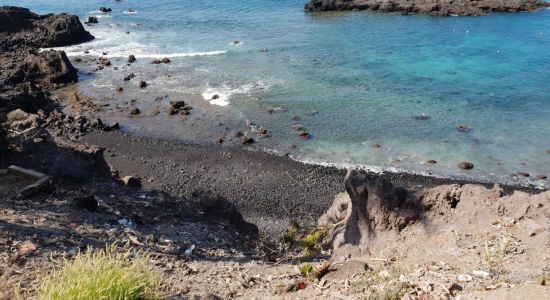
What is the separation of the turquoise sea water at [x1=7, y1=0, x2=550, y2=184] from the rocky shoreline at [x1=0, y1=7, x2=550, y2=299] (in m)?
5.79

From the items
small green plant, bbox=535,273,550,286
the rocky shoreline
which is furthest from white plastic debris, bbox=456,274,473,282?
small green plant, bbox=535,273,550,286

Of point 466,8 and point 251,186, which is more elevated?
point 466,8

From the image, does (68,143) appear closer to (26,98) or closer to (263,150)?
(263,150)

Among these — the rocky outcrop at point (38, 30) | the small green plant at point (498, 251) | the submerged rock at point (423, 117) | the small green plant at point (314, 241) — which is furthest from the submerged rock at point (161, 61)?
the small green plant at point (498, 251)

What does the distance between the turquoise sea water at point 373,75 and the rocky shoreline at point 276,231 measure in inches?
228

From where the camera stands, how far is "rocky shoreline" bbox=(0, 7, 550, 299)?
778 cm

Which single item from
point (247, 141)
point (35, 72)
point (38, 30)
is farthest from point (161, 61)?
point (247, 141)

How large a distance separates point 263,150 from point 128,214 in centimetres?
1351

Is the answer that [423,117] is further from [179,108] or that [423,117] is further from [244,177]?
[179,108]

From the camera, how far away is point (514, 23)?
52125 millimetres

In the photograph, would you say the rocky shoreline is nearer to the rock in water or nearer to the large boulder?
the large boulder

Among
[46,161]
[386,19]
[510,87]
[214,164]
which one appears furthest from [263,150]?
[386,19]

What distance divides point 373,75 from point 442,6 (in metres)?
27.3

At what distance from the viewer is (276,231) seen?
1814 cm
